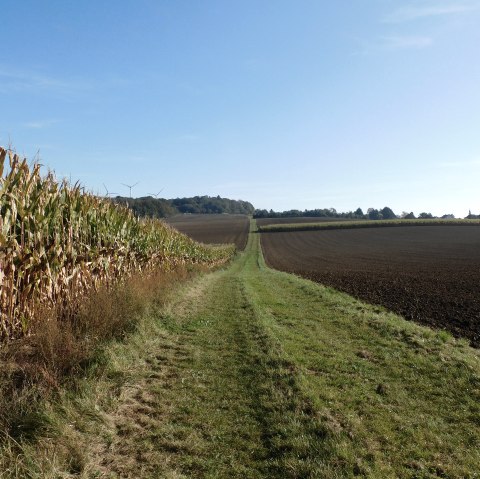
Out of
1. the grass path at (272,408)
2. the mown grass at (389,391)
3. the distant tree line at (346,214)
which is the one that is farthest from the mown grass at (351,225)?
the grass path at (272,408)

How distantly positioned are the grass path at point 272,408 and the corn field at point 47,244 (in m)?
1.60

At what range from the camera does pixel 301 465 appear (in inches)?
152

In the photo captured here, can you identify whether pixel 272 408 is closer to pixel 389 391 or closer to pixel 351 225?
pixel 389 391

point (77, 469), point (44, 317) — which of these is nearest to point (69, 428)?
point (77, 469)

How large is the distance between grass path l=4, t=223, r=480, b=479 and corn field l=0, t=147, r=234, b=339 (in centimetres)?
160

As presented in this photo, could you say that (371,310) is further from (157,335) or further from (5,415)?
(5,415)

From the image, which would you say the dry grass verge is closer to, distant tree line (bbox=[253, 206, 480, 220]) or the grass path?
the grass path

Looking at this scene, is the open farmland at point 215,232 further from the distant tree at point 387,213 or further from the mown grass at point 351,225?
the distant tree at point 387,213

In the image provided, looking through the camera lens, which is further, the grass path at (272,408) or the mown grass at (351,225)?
the mown grass at (351,225)

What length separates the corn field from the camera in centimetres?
598

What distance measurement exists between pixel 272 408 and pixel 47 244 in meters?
4.84

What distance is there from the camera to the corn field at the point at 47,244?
5.98 metres

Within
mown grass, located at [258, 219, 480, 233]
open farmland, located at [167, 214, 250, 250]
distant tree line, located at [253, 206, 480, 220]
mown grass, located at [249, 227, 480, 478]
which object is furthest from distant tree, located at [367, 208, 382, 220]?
mown grass, located at [249, 227, 480, 478]

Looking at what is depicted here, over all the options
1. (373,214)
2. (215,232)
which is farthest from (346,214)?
(215,232)
